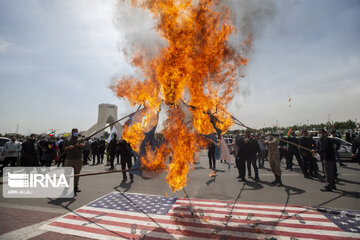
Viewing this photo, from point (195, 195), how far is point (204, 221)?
1914 mm

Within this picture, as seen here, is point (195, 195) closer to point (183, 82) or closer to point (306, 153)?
point (183, 82)

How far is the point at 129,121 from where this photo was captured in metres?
6.08

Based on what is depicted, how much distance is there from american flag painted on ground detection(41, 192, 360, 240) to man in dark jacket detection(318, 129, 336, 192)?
2.13m

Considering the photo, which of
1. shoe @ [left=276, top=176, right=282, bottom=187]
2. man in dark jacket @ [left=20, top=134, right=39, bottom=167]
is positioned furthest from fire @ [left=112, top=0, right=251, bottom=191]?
man in dark jacket @ [left=20, top=134, right=39, bottom=167]

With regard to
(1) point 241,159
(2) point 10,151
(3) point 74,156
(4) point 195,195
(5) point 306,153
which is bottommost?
(4) point 195,195

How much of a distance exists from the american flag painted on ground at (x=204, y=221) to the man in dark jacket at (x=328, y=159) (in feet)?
6.97

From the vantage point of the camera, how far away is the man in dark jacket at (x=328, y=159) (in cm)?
612

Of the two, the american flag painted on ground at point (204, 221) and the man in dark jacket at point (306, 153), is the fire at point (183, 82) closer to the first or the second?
the american flag painted on ground at point (204, 221)

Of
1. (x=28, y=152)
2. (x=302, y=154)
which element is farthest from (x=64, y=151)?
(x=302, y=154)

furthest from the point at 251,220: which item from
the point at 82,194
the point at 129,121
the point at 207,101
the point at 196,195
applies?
the point at 82,194

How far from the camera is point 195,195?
5.84 metres

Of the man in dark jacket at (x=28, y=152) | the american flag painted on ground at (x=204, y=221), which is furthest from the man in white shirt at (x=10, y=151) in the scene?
the american flag painted on ground at (x=204, y=221)

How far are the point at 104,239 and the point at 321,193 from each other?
21.4ft

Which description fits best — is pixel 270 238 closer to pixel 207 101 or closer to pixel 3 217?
pixel 207 101
